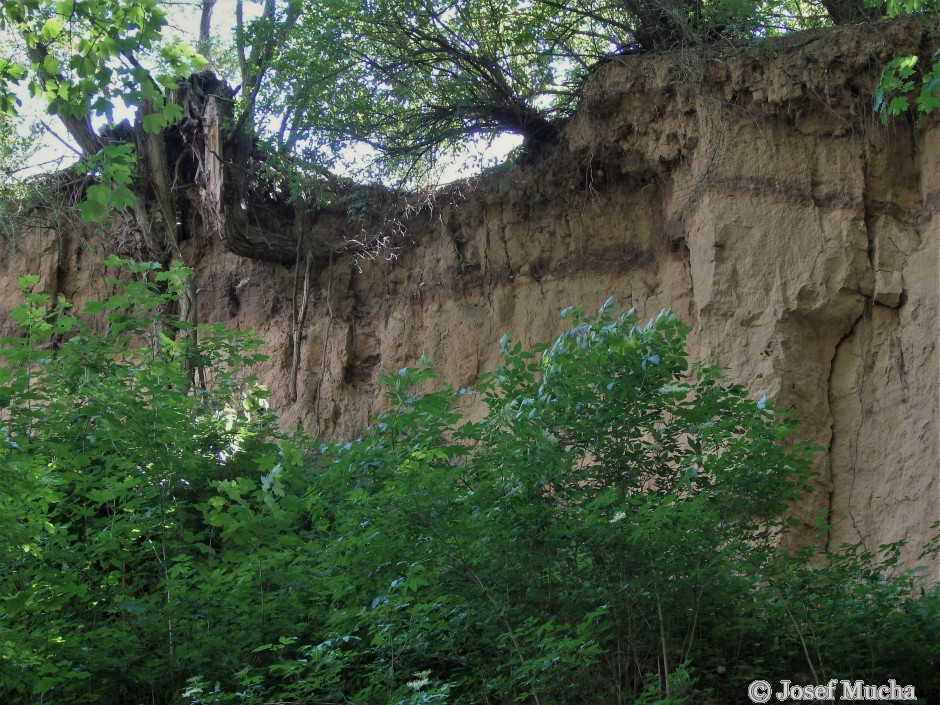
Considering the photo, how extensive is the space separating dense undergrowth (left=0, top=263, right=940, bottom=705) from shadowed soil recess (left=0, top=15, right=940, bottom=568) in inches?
88.9

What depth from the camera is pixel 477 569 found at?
17.4ft

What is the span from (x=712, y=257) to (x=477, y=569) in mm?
5100

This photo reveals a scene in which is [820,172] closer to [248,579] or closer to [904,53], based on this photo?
[904,53]

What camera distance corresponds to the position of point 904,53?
355 inches

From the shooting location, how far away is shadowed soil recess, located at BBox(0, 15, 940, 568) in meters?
8.73

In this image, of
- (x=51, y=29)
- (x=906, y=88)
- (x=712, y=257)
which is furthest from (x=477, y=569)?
(x=906, y=88)

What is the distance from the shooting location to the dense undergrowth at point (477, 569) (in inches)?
197

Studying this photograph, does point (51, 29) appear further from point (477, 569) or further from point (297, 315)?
point (297, 315)

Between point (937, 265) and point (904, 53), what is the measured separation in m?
2.03

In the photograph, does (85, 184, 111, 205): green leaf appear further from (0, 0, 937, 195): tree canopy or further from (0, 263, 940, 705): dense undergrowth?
(0, 0, 937, 195): tree canopy

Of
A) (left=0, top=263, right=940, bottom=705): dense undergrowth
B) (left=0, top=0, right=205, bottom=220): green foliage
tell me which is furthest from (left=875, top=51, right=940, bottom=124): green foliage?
(left=0, top=0, right=205, bottom=220): green foliage

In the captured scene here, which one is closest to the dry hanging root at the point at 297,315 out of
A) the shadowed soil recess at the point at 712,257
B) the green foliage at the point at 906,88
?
the shadowed soil recess at the point at 712,257

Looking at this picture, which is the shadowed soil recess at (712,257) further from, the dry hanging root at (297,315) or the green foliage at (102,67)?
the green foliage at (102,67)

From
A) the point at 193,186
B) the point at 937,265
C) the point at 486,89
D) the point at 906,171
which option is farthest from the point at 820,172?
the point at 193,186
